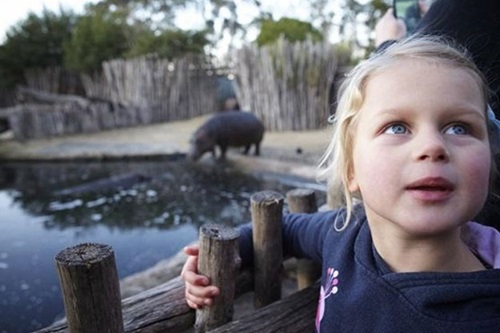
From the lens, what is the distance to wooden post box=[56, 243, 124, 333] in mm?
1037

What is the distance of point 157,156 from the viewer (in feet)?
26.7

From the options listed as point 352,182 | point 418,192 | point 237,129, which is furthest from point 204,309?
point 237,129

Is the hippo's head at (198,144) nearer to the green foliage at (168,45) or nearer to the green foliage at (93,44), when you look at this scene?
the green foliage at (168,45)

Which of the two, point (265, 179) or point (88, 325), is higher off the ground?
point (88, 325)

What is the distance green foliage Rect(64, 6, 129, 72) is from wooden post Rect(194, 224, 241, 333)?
14.5m

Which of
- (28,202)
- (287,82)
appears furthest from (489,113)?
(287,82)

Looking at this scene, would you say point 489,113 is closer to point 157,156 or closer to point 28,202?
point 28,202

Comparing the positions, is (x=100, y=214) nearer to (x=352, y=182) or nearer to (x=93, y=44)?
(x=352, y=182)

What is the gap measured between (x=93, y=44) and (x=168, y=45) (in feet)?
8.43

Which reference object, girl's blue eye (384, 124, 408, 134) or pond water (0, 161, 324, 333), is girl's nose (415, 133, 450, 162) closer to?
girl's blue eye (384, 124, 408, 134)

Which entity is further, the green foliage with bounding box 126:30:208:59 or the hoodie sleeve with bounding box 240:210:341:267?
the green foliage with bounding box 126:30:208:59

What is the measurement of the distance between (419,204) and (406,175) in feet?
0.20

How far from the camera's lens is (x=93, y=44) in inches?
591

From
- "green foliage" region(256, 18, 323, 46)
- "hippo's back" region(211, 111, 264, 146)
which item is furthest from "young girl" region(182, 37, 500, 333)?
"green foliage" region(256, 18, 323, 46)
